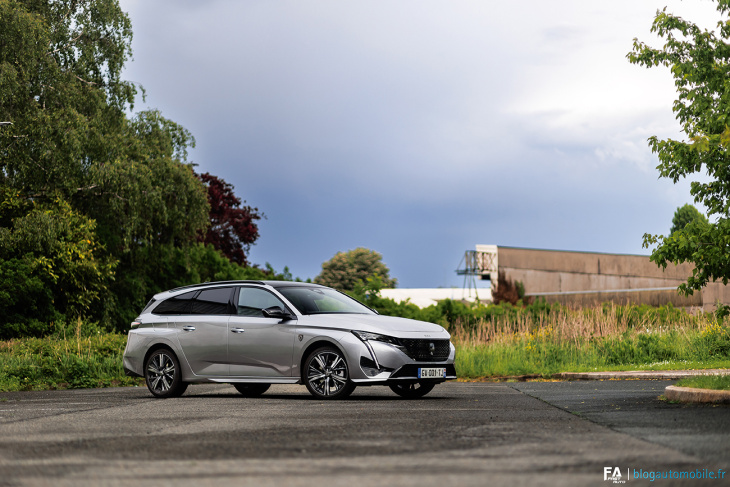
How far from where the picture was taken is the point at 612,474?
5445mm

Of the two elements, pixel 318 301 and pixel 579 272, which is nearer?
pixel 318 301

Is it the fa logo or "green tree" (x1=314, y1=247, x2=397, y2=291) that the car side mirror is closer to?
the fa logo

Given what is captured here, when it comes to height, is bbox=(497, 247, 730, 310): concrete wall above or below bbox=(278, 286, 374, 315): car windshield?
above

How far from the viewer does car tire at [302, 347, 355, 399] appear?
12.4 m

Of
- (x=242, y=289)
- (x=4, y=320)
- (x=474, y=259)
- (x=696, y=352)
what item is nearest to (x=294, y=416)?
(x=242, y=289)

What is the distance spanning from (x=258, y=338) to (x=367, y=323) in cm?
177

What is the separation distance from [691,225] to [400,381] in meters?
4.34

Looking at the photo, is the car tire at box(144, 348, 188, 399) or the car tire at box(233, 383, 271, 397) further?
the car tire at box(233, 383, 271, 397)

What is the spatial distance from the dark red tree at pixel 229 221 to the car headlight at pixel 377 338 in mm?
38316

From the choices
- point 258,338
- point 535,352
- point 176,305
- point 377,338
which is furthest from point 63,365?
point 535,352

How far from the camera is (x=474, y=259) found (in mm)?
50281

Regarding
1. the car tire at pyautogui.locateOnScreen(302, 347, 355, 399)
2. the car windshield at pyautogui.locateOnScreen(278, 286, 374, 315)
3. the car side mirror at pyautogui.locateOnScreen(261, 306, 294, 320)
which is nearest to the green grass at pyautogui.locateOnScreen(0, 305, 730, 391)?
the car windshield at pyautogui.locateOnScreen(278, 286, 374, 315)

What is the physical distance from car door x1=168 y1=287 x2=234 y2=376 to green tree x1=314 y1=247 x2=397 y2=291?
7885cm

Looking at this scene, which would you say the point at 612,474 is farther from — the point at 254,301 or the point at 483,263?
the point at 483,263
